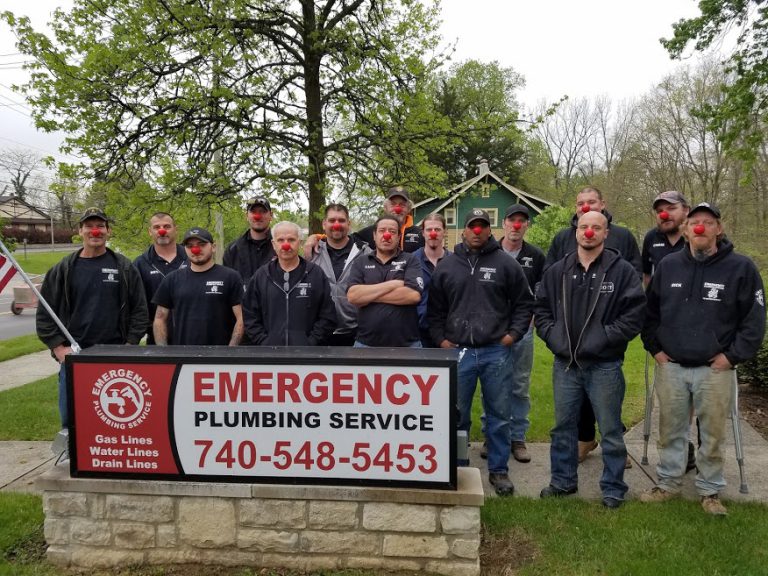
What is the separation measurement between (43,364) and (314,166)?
6.15 metres

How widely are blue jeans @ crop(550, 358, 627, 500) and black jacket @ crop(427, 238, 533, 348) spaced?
19.1 inches

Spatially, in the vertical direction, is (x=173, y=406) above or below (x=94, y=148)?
below

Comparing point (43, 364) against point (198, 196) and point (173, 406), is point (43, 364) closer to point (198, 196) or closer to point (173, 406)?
point (198, 196)

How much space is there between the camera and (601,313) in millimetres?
3787

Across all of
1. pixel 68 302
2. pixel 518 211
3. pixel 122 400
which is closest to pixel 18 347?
pixel 68 302

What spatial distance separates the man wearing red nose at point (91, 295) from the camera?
4.25m

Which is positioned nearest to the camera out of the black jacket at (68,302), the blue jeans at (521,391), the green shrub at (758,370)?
the black jacket at (68,302)

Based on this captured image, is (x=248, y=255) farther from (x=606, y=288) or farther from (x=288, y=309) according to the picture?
(x=606, y=288)

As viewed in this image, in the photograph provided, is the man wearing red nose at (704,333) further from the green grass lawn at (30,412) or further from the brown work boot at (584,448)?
the green grass lawn at (30,412)

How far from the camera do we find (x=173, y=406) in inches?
129

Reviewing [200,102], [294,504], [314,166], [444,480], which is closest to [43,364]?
[200,102]

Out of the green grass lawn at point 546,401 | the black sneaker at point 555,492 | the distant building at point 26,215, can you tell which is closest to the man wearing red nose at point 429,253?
the black sneaker at point 555,492

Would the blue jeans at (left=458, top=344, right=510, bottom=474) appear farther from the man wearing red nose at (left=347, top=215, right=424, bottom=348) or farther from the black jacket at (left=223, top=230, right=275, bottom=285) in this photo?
the black jacket at (left=223, top=230, right=275, bottom=285)

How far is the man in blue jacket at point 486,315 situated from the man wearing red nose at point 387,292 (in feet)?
0.84
